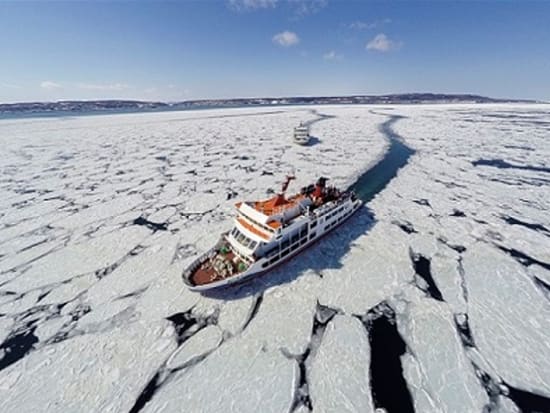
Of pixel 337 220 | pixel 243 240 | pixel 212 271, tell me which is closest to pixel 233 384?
pixel 212 271

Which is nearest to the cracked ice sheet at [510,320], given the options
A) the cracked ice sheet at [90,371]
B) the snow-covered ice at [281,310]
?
the snow-covered ice at [281,310]

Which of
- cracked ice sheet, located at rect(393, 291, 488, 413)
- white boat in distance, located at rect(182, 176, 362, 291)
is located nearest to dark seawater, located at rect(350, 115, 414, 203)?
white boat in distance, located at rect(182, 176, 362, 291)

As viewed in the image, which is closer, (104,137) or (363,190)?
(363,190)

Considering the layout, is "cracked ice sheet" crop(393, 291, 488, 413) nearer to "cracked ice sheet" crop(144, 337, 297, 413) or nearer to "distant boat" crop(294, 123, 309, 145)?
"cracked ice sheet" crop(144, 337, 297, 413)

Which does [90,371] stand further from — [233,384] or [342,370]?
[342,370]

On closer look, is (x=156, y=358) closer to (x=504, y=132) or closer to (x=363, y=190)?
(x=363, y=190)

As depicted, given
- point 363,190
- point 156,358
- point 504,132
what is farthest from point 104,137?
point 504,132

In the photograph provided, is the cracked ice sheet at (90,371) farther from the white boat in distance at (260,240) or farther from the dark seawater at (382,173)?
the dark seawater at (382,173)
